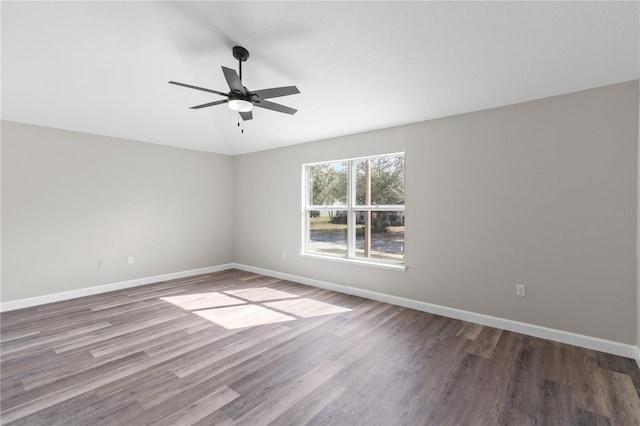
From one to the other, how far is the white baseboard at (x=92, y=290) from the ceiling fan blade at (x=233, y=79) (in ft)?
13.2

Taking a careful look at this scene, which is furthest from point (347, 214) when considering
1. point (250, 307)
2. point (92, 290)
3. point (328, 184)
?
point (92, 290)

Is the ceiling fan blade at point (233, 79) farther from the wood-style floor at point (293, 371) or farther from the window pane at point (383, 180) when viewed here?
the window pane at point (383, 180)

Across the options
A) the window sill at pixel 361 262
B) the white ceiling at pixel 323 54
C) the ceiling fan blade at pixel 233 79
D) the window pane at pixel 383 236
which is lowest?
the window sill at pixel 361 262

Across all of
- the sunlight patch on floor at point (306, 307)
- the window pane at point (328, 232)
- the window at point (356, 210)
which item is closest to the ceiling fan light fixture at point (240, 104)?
the window at point (356, 210)

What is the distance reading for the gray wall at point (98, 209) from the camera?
381 centimetres

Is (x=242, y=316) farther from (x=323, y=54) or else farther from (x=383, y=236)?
(x=323, y=54)

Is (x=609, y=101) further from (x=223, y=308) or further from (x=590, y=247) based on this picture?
(x=223, y=308)

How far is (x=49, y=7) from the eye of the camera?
224 cm

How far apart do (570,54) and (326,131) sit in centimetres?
284

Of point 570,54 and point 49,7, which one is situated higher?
point 49,7

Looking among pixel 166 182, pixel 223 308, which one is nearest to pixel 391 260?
pixel 223 308

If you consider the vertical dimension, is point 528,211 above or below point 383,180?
below

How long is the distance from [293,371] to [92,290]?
3.83 metres

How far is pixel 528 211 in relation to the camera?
10.0 feet
